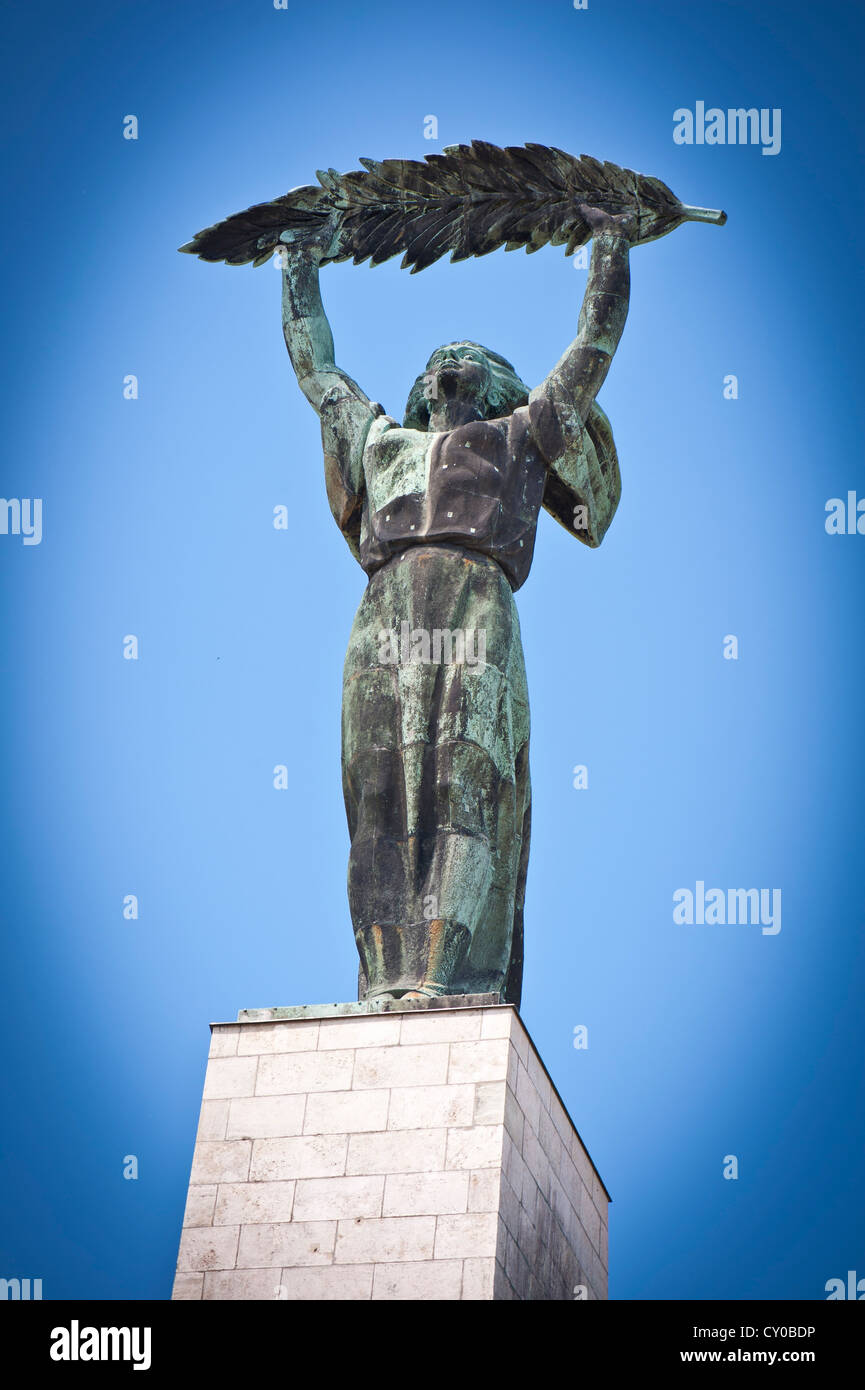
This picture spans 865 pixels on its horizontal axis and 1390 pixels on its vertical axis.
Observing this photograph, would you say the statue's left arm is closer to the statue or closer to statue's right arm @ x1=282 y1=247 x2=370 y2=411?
the statue

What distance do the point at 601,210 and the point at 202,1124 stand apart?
24.4ft

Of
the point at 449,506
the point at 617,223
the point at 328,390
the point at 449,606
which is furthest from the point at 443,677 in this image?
the point at 617,223

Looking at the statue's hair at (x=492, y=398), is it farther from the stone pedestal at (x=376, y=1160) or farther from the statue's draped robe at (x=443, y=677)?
the stone pedestal at (x=376, y=1160)

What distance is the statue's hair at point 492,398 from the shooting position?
1600 centimetres

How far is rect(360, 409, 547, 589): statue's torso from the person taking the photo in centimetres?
1507

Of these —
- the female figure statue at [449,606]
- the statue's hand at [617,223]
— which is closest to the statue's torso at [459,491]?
the female figure statue at [449,606]

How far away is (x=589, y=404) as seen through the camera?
619 inches

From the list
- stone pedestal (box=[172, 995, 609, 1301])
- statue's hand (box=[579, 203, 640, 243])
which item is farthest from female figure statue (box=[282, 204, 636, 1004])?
stone pedestal (box=[172, 995, 609, 1301])

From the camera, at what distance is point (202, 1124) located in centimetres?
1286

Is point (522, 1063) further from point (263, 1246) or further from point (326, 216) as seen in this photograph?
point (326, 216)

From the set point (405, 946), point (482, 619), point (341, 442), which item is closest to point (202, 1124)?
point (405, 946)

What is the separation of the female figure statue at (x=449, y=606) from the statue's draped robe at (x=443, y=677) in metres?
0.01

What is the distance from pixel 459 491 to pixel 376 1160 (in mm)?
4864

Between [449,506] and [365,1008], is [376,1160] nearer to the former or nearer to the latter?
[365,1008]
